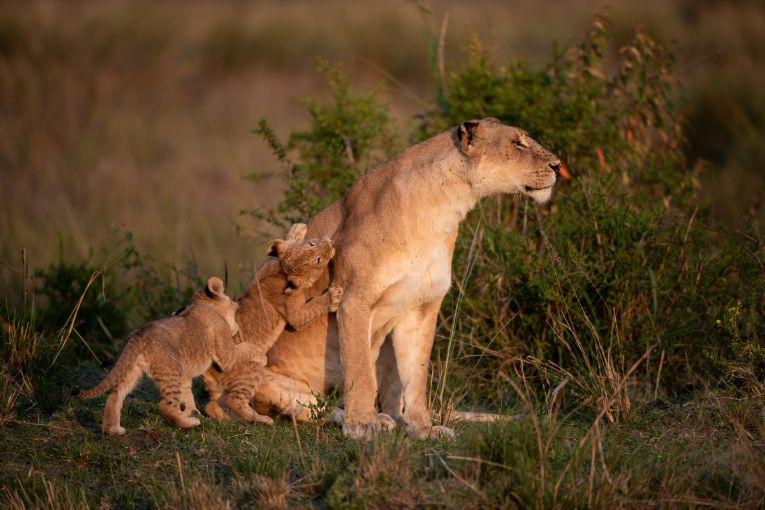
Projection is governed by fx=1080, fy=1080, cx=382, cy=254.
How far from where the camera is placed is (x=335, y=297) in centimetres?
659

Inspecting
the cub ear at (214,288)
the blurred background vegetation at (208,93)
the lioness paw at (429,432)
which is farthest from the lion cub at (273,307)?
the blurred background vegetation at (208,93)

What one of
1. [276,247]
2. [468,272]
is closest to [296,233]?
[276,247]

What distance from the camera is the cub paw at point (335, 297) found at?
659 cm

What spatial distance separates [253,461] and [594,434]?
5.83ft

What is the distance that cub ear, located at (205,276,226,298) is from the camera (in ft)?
21.6

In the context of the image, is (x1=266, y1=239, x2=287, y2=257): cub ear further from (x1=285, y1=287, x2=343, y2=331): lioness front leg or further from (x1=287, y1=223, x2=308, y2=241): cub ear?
(x1=285, y1=287, x2=343, y2=331): lioness front leg

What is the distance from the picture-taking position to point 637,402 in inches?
277

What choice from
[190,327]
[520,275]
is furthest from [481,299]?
[190,327]

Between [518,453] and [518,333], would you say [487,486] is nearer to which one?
[518,453]

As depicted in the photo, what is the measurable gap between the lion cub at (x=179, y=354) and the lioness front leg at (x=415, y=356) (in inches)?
36.5

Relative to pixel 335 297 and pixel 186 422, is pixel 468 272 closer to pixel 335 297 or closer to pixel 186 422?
pixel 335 297

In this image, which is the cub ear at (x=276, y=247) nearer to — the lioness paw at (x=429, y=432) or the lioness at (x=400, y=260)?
the lioness at (x=400, y=260)

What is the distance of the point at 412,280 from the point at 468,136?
940mm

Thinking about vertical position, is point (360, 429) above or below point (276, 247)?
below
